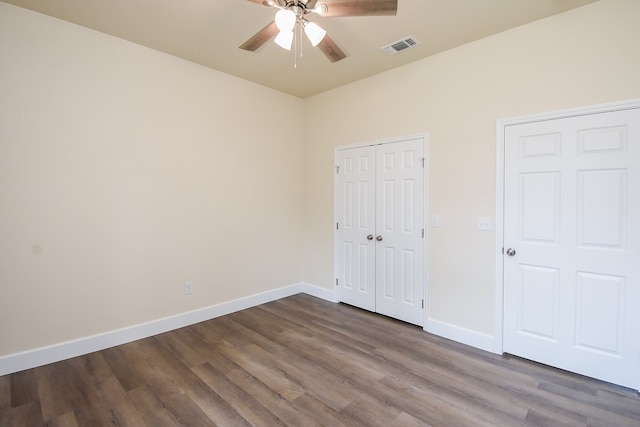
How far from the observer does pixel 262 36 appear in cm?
227

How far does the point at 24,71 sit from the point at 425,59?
379 cm

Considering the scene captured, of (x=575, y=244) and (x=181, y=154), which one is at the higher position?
(x=181, y=154)

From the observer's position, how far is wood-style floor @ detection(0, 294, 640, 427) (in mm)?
1952

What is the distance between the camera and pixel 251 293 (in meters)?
4.03

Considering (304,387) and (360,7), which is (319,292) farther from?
(360,7)

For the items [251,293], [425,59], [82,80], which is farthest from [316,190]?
[82,80]

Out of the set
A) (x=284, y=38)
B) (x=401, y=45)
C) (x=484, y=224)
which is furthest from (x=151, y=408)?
(x=401, y=45)

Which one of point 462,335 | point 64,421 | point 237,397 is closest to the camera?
point 64,421

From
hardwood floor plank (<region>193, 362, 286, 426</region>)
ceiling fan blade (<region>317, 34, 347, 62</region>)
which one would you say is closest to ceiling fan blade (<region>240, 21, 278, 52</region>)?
ceiling fan blade (<region>317, 34, 347, 62</region>)

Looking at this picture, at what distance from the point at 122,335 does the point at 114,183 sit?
1535 mm

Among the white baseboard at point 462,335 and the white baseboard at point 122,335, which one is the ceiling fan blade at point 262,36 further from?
the white baseboard at point 462,335

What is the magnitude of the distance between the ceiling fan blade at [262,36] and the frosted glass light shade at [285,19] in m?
0.13

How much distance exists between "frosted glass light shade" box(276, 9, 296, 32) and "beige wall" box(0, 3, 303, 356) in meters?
1.87

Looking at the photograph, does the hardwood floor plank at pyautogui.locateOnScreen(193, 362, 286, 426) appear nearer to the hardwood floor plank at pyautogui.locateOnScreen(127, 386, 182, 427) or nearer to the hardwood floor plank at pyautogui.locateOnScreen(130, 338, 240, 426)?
the hardwood floor plank at pyautogui.locateOnScreen(130, 338, 240, 426)
